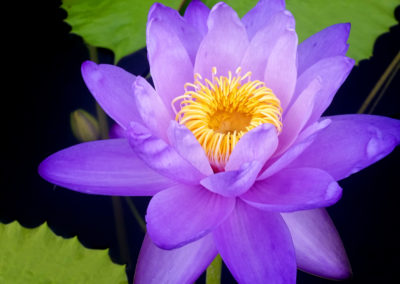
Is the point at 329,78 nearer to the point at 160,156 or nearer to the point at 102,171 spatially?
the point at 160,156

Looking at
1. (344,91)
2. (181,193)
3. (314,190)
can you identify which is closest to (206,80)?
(181,193)

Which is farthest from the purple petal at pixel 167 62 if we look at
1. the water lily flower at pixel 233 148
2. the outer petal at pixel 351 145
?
the outer petal at pixel 351 145

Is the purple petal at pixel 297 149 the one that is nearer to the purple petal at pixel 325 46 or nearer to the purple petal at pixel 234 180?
the purple petal at pixel 234 180

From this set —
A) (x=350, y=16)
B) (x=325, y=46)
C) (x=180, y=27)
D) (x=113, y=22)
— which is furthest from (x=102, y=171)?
(x=350, y=16)

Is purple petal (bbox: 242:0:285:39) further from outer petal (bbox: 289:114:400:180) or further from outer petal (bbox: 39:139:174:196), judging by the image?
outer petal (bbox: 39:139:174:196)

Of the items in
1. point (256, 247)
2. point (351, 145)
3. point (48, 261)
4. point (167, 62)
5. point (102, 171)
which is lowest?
point (48, 261)

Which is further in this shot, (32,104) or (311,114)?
(32,104)

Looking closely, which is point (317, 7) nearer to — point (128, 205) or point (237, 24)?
point (237, 24)
